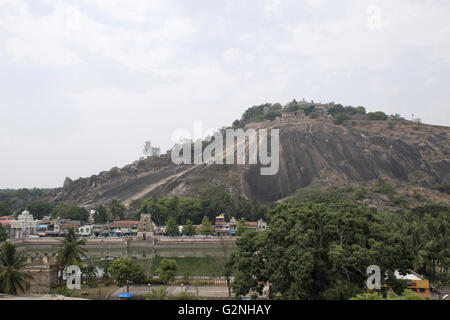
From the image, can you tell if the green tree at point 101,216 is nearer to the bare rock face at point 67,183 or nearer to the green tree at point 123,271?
the bare rock face at point 67,183

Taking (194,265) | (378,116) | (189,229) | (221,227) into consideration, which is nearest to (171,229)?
(189,229)

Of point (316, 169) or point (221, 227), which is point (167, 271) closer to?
point (221, 227)

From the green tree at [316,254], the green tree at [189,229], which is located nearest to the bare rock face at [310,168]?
the green tree at [189,229]

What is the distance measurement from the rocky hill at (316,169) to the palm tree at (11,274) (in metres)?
63.9

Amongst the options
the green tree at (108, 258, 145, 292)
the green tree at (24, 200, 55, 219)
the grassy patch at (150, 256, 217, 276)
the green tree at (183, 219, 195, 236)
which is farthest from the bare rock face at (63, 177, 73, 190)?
the green tree at (108, 258, 145, 292)

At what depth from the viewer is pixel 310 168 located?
317 ft

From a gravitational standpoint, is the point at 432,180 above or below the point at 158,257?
above

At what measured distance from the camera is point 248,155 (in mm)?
99938

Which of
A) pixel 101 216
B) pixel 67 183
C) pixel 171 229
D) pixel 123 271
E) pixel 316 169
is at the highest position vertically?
pixel 316 169

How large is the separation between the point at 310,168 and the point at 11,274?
8051cm

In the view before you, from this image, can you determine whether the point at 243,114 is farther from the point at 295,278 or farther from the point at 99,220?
the point at 295,278

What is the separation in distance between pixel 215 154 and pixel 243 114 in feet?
179

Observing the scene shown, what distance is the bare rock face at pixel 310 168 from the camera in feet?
304
